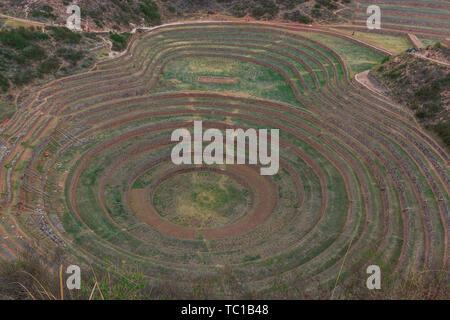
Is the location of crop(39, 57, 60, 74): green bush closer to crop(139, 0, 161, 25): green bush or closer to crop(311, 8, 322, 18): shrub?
crop(139, 0, 161, 25): green bush

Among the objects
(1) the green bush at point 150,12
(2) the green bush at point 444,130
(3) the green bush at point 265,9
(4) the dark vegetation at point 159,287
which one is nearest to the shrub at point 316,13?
(3) the green bush at point 265,9

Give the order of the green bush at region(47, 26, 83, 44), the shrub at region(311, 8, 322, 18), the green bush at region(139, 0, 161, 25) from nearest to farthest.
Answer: the green bush at region(47, 26, 83, 44)
the green bush at region(139, 0, 161, 25)
the shrub at region(311, 8, 322, 18)

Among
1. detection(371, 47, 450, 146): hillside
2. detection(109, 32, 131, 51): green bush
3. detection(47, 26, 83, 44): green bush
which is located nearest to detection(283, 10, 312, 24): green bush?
detection(371, 47, 450, 146): hillside

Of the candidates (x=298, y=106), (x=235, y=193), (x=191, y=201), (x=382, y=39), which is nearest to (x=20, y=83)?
(x=191, y=201)

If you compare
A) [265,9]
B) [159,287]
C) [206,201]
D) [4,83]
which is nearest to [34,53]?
[4,83]

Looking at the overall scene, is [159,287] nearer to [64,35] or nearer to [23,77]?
[23,77]
